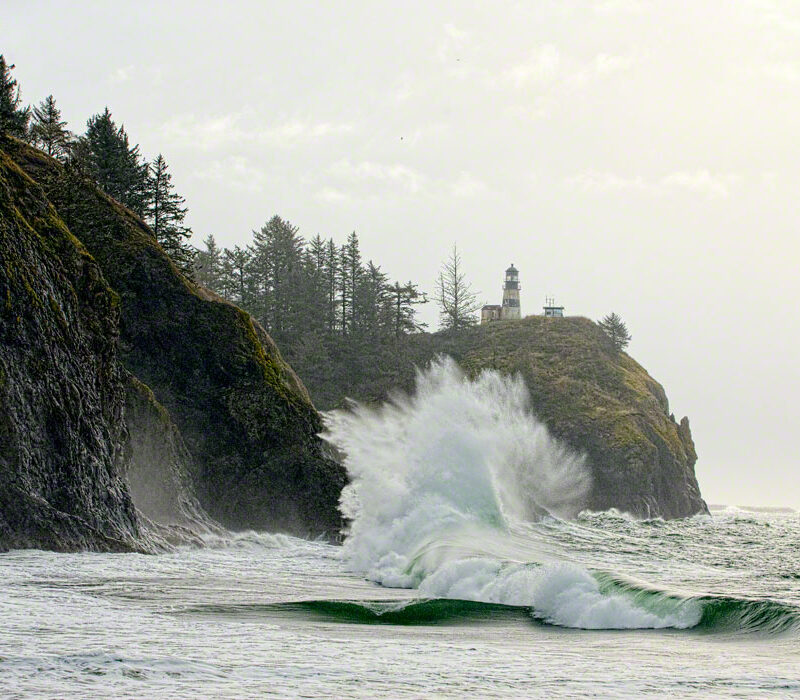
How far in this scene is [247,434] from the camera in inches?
1144

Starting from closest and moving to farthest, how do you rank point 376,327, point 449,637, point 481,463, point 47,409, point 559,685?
point 559,685, point 449,637, point 47,409, point 481,463, point 376,327

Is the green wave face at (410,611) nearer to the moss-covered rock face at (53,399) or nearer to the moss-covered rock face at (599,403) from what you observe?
the moss-covered rock face at (53,399)

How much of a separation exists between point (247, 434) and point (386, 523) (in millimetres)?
8617

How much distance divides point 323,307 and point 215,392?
55.8 m

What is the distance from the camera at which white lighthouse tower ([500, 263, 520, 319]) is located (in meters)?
114

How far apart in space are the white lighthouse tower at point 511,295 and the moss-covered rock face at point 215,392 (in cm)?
8495

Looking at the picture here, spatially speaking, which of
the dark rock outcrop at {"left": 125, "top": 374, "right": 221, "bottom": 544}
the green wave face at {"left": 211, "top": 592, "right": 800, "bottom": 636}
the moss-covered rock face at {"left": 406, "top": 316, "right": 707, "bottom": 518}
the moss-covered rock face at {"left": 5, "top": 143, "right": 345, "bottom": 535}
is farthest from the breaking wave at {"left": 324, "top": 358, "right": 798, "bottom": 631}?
the moss-covered rock face at {"left": 406, "top": 316, "right": 707, "bottom": 518}

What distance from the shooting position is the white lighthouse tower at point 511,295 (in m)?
114

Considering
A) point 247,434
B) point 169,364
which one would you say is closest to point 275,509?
point 247,434

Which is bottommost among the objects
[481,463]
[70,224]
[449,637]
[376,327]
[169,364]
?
[449,637]

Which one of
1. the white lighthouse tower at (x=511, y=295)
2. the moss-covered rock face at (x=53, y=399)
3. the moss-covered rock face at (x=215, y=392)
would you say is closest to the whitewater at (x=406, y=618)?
the moss-covered rock face at (x=53, y=399)

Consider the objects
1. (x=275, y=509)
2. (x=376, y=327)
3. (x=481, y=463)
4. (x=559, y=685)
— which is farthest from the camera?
(x=376, y=327)

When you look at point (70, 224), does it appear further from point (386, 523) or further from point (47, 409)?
point (386, 523)

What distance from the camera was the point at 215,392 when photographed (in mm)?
29406
